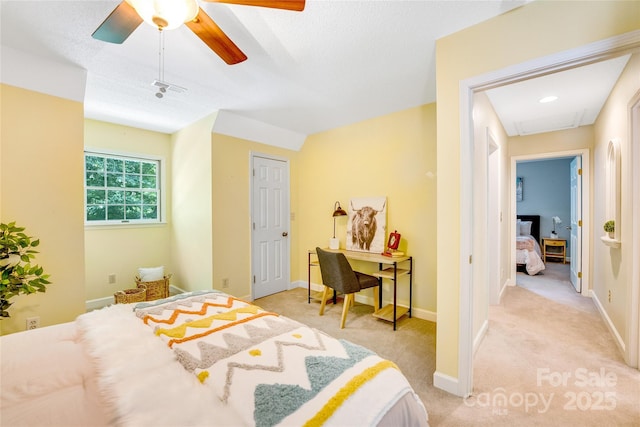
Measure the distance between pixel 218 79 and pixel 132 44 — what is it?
26.1 inches

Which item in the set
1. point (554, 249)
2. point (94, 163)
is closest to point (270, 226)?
point (94, 163)

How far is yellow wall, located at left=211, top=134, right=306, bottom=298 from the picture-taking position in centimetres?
332

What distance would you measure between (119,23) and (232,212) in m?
2.37

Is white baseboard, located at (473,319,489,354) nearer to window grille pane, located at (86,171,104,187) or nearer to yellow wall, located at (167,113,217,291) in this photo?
yellow wall, located at (167,113,217,291)

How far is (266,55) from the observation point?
2.06m

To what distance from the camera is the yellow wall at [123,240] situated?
11.0 feet

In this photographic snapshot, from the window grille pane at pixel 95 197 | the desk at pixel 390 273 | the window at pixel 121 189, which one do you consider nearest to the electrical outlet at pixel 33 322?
the window at pixel 121 189

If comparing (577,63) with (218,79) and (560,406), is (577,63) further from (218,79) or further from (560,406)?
(218,79)

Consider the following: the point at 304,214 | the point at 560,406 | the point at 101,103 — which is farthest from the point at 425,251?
the point at 101,103

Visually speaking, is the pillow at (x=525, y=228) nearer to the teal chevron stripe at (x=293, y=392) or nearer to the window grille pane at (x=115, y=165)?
the teal chevron stripe at (x=293, y=392)

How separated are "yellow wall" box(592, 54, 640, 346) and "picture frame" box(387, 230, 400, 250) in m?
1.81

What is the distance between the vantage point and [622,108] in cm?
232

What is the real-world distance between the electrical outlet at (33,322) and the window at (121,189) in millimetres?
1575

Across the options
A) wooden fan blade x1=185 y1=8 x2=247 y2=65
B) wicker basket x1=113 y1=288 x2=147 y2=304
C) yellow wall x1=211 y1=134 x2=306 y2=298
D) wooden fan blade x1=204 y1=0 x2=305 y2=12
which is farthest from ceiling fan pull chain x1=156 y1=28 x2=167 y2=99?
wicker basket x1=113 y1=288 x2=147 y2=304
